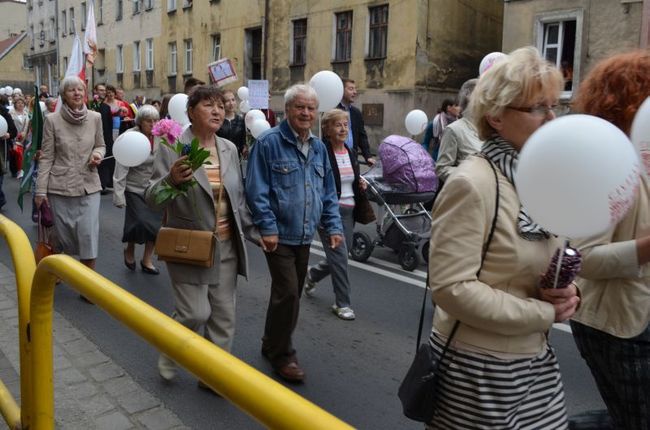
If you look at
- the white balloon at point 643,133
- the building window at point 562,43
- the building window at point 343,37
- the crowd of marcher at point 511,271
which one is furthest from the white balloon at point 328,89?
the building window at point 343,37

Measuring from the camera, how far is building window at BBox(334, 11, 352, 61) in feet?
84.4

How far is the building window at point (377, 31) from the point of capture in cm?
2419

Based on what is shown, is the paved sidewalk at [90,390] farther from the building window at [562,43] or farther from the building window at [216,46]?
the building window at [216,46]

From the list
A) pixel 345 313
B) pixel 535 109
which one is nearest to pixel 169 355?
pixel 535 109

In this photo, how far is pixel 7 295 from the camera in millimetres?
5617

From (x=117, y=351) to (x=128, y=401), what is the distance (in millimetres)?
925

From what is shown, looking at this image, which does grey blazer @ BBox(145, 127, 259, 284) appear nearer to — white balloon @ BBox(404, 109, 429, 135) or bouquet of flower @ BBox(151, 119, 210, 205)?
bouquet of flower @ BBox(151, 119, 210, 205)

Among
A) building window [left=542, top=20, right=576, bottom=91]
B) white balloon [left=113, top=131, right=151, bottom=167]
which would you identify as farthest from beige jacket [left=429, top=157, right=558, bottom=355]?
building window [left=542, top=20, right=576, bottom=91]

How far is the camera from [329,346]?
195 inches

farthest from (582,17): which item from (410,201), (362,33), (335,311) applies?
(335,311)

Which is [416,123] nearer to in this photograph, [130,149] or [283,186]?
[130,149]

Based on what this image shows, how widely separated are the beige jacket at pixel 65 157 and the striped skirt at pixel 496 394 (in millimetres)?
4480

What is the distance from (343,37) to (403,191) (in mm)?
19945

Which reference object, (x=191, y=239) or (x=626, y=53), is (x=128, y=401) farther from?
(x=626, y=53)
